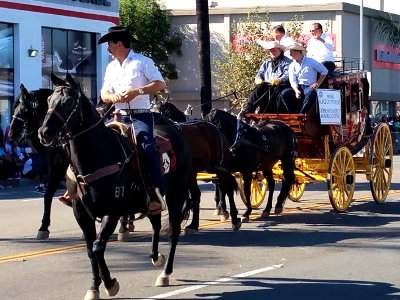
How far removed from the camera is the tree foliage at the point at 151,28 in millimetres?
41500

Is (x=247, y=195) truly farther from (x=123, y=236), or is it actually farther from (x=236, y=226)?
(x=123, y=236)

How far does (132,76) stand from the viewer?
27.7 feet

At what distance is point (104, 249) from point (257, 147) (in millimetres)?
5923

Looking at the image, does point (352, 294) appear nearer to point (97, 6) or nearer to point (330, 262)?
point (330, 262)

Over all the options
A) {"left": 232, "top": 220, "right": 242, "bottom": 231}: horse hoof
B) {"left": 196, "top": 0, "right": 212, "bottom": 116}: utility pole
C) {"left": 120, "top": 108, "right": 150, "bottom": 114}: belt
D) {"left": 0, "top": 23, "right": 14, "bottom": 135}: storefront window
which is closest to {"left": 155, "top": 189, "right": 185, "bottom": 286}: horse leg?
{"left": 120, "top": 108, "right": 150, "bottom": 114}: belt

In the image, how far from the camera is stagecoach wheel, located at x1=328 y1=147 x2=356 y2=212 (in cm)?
1388

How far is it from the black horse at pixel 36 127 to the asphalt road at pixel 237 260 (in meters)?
0.71

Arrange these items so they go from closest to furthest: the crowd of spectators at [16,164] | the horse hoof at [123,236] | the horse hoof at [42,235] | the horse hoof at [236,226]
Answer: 1. the horse hoof at [123,236]
2. the horse hoof at [42,235]
3. the horse hoof at [236,226]
4. the crowd of spectators at [16,164]

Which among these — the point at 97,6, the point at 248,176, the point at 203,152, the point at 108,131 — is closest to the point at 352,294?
the point at 108,131

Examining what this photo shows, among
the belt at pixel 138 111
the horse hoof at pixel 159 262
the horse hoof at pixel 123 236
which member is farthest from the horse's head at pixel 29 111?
the horse hoof at pixel 159 262

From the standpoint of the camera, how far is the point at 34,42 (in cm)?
2764

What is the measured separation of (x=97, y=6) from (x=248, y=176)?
19.2 m

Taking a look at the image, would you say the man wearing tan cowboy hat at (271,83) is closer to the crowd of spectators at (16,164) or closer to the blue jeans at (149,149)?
the blue jeans at (149,149)

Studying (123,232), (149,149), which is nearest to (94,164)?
(149,149)
